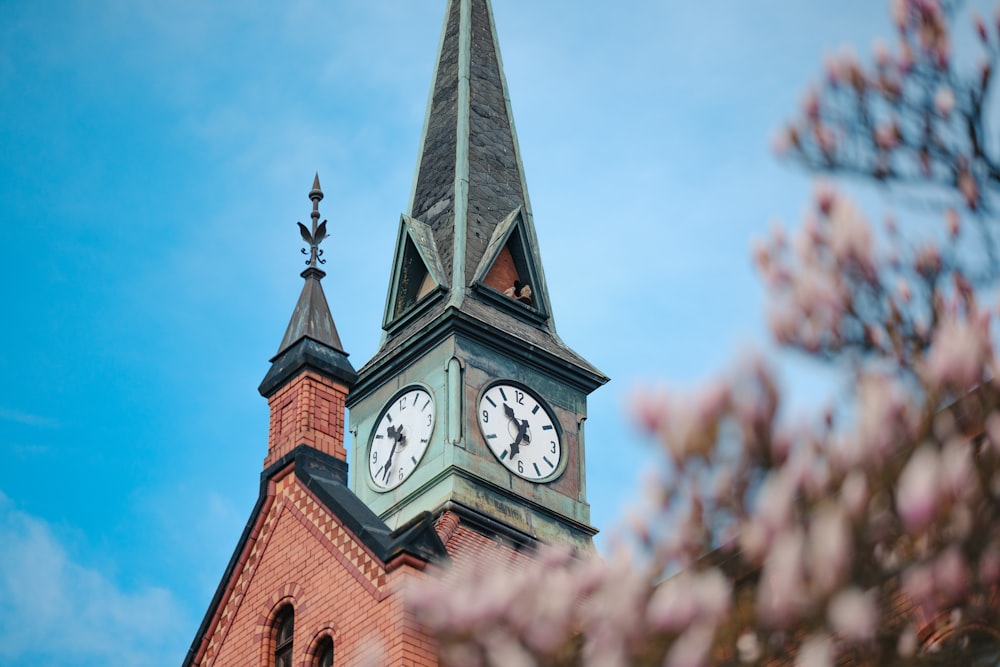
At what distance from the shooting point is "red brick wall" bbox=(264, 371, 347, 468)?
25500 mm

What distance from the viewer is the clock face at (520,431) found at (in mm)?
31375

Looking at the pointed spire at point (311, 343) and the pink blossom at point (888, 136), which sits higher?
the pointed spire at point (311, 343)

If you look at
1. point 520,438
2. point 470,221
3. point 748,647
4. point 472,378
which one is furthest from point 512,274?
point 748,647

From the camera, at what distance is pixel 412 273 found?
3541cm

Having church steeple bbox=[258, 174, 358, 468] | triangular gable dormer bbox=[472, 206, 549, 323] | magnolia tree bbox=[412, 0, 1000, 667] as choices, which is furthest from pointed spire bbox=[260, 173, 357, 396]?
magnolia tree bbox=[412, 0, 1000, 667]

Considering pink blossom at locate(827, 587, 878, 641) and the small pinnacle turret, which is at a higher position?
the small pinnacle turret

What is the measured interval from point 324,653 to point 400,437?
387 inches

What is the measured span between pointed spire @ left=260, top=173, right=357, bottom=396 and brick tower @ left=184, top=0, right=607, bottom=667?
1.5 inches

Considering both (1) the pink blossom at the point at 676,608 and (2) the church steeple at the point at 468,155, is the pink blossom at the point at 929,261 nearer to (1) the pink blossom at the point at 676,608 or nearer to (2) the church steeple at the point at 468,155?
(1) the pink blossom at the point at 676,608

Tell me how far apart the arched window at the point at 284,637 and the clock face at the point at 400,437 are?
7.50 meters

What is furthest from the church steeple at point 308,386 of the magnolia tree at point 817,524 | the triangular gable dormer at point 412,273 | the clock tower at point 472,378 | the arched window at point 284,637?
the magnolia tree at point 817,524

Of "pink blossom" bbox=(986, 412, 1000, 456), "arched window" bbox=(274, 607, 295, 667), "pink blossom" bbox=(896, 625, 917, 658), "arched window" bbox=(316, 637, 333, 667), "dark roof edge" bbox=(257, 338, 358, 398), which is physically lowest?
"pink blossom" bbox=(896, 625, 917, 658)

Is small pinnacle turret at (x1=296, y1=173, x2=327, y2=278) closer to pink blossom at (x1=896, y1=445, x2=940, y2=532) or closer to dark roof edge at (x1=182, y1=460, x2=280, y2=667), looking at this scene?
dark roof edge at (x1=182, y1=460, x2=280, y2=667)

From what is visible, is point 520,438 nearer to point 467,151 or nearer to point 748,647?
point 467,151
